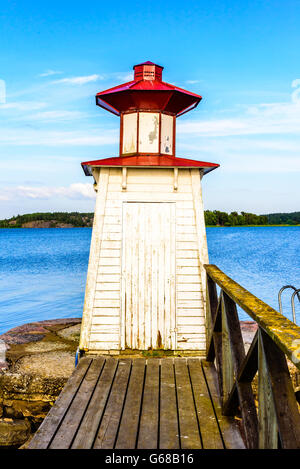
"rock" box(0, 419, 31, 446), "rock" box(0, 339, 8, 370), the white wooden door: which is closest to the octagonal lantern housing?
the white wooden door

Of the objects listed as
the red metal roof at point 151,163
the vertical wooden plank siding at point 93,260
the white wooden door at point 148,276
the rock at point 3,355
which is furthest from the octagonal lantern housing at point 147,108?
the rock at point 3,355

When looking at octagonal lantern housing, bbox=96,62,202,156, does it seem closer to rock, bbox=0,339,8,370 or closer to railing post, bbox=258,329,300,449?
rock, bbox=0,339,8,370

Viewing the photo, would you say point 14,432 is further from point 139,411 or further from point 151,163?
point 151,163

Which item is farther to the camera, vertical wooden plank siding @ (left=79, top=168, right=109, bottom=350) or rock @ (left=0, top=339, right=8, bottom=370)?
rock @ (left=0, top=339, right=8, bottom=370)

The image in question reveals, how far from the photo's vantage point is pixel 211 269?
182 inches

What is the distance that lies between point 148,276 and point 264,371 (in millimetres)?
3392

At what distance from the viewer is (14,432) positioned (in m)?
5.01

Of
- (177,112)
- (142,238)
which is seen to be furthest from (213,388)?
(177,112)

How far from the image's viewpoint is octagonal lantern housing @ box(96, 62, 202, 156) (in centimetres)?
580

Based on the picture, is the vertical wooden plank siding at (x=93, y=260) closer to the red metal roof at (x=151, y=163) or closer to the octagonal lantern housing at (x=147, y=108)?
the red metal roof at (x=151, y=163)

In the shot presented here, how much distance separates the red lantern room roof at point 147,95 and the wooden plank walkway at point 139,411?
11.5 feet

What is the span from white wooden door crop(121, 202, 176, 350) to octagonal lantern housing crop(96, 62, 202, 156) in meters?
0.94

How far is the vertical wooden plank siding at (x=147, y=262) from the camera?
17.8 feet
